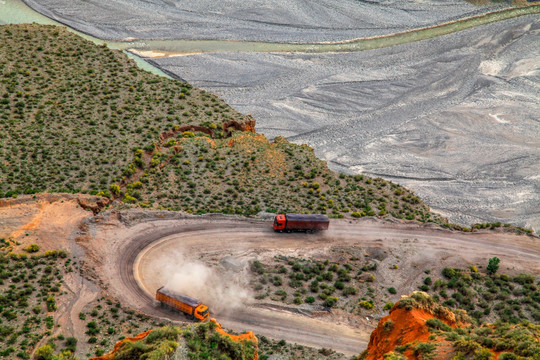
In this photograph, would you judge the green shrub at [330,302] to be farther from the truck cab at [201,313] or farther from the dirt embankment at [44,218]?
the dirt embankment at [44,218]

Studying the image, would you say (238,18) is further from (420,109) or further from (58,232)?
(58,232)

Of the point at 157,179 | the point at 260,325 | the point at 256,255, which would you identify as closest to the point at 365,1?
the point at 157,179

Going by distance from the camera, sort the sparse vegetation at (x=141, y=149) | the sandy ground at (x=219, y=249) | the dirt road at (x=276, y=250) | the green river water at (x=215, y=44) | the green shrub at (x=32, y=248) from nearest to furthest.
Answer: the sandy ground at (x=219, y=249), the dirt road at (x=276, y=250), the green shrub at (x=32, y=248), the sparse vegetation at (x=141, y=149), the green river water at (x=215, y=44)

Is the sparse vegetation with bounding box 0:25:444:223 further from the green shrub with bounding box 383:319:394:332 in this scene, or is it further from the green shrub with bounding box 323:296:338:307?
the green shrub with bounding box 383:319:394:332

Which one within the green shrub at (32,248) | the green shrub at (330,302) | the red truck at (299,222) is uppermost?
the red truck at (299,222)

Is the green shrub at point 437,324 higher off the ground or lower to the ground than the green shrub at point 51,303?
higher

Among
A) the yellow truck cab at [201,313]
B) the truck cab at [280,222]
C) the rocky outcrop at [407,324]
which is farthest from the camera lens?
the truck cab at [280,222]

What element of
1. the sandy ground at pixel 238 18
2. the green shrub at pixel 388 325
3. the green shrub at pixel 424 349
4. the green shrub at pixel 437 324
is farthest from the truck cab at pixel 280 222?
the sandy ground at pixel 238 18

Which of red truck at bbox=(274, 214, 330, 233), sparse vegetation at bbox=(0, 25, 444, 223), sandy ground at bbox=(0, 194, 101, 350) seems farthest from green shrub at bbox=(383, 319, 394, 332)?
sparse vegetation at bbox=(0, 25, 444, 223)

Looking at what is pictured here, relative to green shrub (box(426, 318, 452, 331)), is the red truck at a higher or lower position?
higher

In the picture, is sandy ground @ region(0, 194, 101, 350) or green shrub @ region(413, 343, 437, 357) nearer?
green shrub @ region(413, 343, 437, 357)
